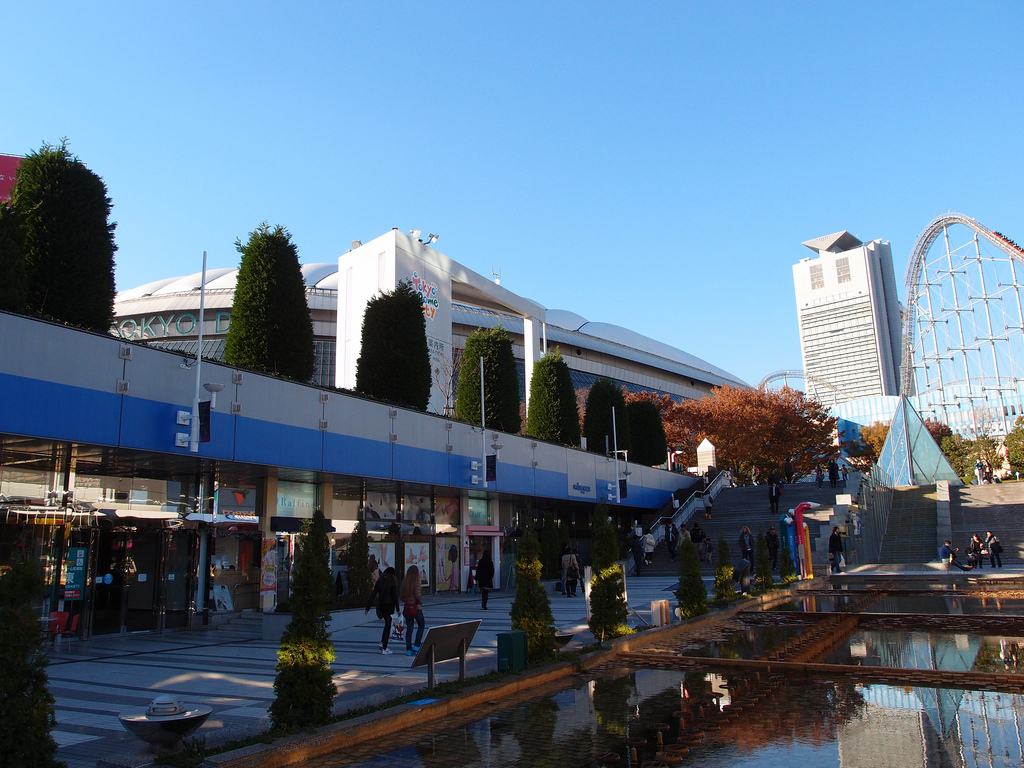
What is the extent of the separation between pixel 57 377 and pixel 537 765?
1130cm

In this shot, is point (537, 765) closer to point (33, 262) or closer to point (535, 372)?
point (33, 262)

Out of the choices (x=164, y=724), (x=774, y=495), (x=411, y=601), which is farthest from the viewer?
(x=774, y=495)

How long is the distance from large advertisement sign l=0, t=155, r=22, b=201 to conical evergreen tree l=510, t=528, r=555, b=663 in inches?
1060

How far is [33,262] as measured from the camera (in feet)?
51.4

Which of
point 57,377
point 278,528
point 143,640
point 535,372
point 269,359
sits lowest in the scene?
point 143,640

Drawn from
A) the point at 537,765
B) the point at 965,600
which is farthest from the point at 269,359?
the point at 965,600

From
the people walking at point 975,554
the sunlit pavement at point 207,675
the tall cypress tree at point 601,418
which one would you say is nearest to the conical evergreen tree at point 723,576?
the sunlit pavement at point 207,675

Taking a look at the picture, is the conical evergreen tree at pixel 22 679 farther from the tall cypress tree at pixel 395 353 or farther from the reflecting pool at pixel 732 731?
the tall cypress tree at pixel 395 353

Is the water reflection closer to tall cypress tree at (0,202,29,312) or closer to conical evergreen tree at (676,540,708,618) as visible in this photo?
conical evergreen tree at (676,540,708,618)

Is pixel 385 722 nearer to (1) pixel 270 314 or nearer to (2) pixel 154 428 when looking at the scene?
(2) pixel 154 428

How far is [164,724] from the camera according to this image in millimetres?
5953

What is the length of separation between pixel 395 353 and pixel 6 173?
17.5 meters

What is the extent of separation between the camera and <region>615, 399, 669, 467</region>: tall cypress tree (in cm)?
4431

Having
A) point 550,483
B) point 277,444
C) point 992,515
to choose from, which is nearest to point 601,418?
point 550,483
